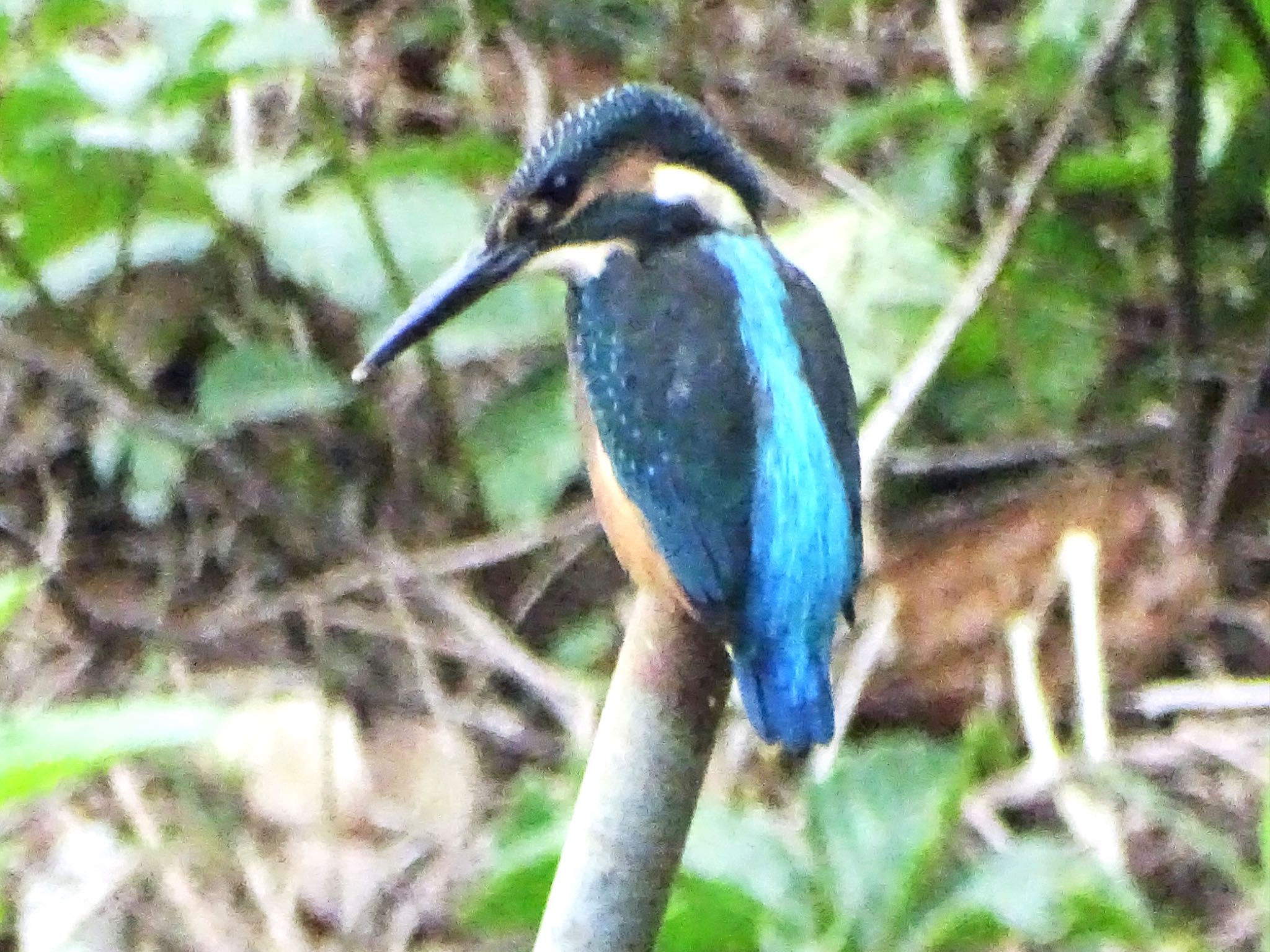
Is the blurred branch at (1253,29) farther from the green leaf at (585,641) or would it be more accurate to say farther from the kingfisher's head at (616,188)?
the green leaf at (585,641)

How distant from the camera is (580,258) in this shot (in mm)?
1008

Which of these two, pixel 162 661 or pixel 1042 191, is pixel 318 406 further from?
pixel 1042 191

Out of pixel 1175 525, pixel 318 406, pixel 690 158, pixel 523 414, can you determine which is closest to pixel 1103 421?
pixel 1175 525

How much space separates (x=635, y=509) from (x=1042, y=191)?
3.03 ft

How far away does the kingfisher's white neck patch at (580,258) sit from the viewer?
3.27 feet

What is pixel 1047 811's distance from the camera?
1.66 meters

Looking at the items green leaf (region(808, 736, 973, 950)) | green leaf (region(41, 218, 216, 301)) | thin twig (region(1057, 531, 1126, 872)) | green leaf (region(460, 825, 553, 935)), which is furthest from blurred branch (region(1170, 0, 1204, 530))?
green leaf (region(41, 218, 216, 301))

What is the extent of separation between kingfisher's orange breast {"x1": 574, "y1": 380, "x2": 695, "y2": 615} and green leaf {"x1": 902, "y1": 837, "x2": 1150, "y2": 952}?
0.35m

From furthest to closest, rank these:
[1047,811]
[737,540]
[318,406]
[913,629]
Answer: [318,406] < [913,629] < [1047,811] < [737,540]

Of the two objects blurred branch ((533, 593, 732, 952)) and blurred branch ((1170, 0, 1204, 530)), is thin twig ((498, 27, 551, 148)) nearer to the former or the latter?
blurred branch ((1170, 0, 1204, 530))

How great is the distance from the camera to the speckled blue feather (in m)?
0.84

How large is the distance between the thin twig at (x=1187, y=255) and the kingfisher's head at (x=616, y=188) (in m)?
0.78

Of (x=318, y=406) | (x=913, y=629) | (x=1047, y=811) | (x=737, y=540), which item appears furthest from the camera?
(x=318, y=406)

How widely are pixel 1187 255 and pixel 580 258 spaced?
1.00m
